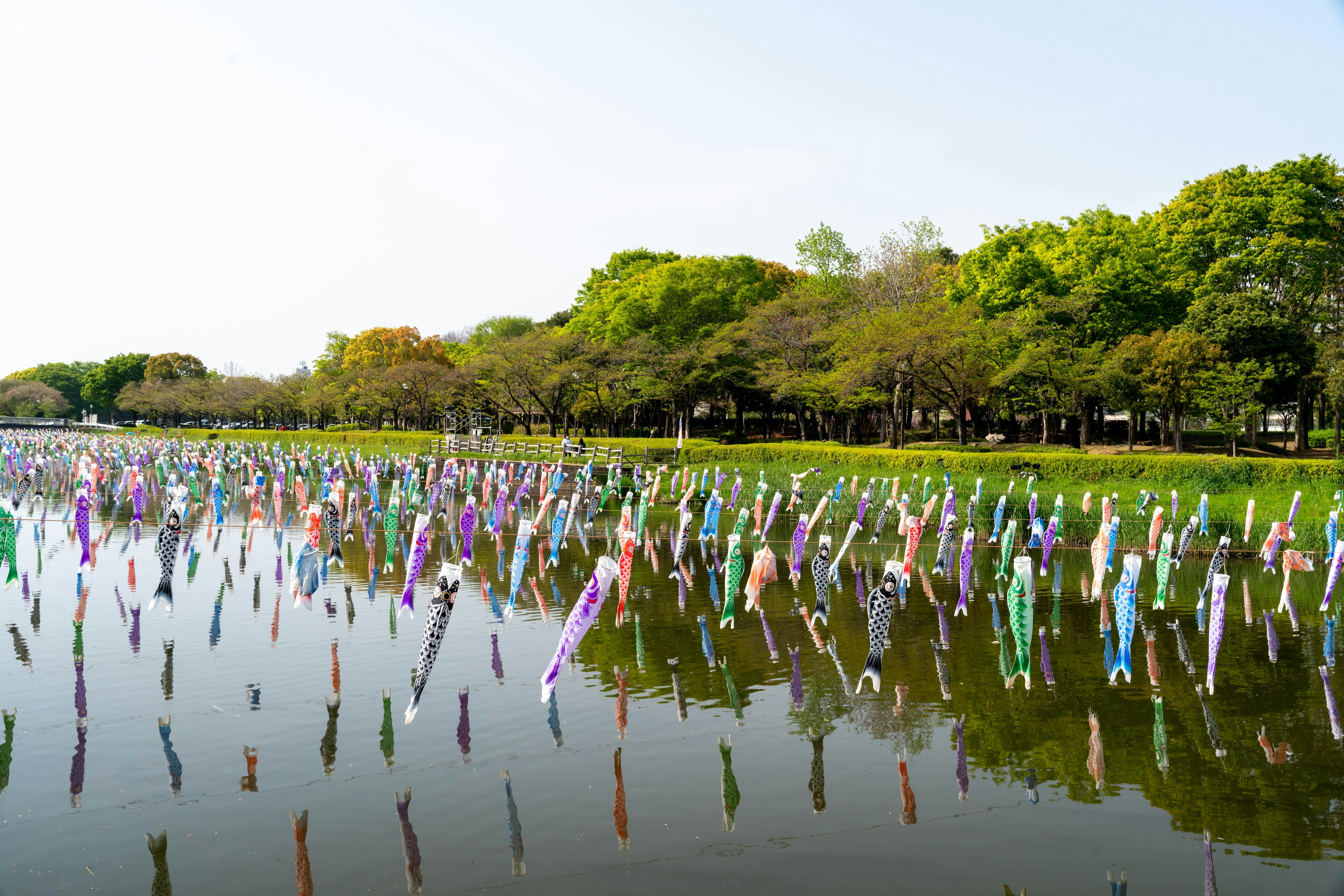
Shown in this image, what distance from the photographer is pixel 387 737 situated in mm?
9828

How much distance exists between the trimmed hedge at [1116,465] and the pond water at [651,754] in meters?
13.4

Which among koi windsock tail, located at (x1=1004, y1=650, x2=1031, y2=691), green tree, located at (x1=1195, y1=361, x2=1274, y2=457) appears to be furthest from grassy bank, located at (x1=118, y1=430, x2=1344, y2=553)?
koi windsock tail, located at (x1=1004, y1=650, x2=1031, y2=691)

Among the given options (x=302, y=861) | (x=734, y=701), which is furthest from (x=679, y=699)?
(x=302, y=861)

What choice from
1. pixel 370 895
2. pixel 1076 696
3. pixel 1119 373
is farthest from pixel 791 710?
pixel 1119 373

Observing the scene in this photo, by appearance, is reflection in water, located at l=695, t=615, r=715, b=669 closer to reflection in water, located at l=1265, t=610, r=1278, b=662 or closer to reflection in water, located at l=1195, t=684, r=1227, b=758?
reflection in water, located at l=1195, t=684, r=1227, b=758

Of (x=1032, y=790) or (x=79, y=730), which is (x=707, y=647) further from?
(x=79, y=730)

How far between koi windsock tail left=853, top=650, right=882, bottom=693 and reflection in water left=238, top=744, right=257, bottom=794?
612 cm

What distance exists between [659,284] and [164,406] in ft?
208

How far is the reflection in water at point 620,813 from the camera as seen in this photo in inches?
320

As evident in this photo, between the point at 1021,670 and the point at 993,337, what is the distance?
33.5 m

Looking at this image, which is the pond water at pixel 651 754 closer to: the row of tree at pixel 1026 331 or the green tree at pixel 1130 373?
the green tree at pixel 1130 373

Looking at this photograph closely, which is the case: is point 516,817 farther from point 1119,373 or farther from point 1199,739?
point 1119,373

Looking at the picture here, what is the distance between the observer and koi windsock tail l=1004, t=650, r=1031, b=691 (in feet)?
38.7

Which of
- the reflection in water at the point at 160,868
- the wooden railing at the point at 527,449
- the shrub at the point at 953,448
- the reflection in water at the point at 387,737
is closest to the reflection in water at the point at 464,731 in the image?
the reflection in water at the point at 387,737
